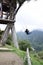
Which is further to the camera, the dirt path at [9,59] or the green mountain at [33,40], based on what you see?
the green mountain at [33,40]

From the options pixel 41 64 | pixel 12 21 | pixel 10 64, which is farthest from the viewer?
pixel 12 21

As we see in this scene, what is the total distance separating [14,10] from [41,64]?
17.3ft

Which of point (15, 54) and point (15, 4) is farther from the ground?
point (15, 4)

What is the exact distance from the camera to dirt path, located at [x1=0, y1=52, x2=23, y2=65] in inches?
455

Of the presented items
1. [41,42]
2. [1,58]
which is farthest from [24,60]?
[41,42]

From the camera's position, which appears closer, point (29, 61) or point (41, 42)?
point (29, 61)

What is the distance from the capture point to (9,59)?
11883 millimetres

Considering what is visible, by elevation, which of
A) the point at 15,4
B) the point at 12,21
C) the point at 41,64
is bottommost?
the point at 41,64

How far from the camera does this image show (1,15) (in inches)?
648

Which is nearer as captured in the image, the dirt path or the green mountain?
the dirt path

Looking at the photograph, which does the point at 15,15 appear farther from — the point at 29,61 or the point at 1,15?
the point at 29,61

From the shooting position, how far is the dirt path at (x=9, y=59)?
37.9 feet

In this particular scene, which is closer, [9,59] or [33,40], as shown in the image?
[9,59]

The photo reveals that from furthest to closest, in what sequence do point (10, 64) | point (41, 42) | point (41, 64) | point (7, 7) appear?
1. point (41, 42)
2. point (7, 7)
3. point (41, 64)
4. point (10, 64)
